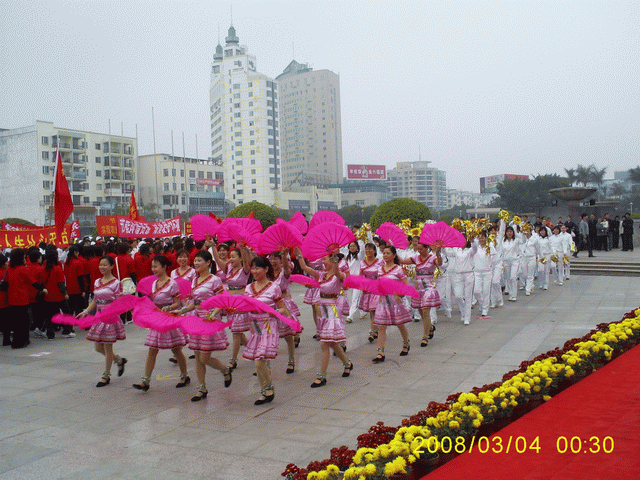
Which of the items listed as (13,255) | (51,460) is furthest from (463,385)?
(13,255)

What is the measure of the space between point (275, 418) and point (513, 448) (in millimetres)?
2292

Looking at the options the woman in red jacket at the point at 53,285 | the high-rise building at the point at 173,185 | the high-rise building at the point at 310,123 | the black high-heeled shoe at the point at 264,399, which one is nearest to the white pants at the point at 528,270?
the black high-heeled shoe at the point at 264,399

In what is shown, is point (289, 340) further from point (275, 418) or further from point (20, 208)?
point (20, 208)

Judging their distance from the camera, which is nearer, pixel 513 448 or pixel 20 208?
pixel 513 448

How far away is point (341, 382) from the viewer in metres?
6.23

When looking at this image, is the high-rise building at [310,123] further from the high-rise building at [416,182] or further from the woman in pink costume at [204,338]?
the woman in pink costume at [204,338]

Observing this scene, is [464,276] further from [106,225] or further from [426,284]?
[106,225]

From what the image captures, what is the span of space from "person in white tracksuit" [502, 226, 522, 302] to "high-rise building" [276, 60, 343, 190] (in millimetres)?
100222

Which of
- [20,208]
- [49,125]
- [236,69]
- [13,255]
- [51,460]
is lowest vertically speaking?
[51,460]

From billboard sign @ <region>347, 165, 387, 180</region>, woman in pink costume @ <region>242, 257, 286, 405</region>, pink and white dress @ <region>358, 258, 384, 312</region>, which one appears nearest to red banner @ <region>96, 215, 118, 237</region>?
pink and white dress @ <region>358, 258, 384, 312</region>

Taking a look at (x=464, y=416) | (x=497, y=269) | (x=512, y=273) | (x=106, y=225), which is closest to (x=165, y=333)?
(x=464, y=416)

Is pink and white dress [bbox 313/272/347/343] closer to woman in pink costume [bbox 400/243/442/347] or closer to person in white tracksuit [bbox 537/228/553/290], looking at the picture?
woman in pink costume [bbox 400/243/442/347]

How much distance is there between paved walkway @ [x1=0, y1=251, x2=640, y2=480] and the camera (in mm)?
4215

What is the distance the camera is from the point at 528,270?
1293 centimetres
